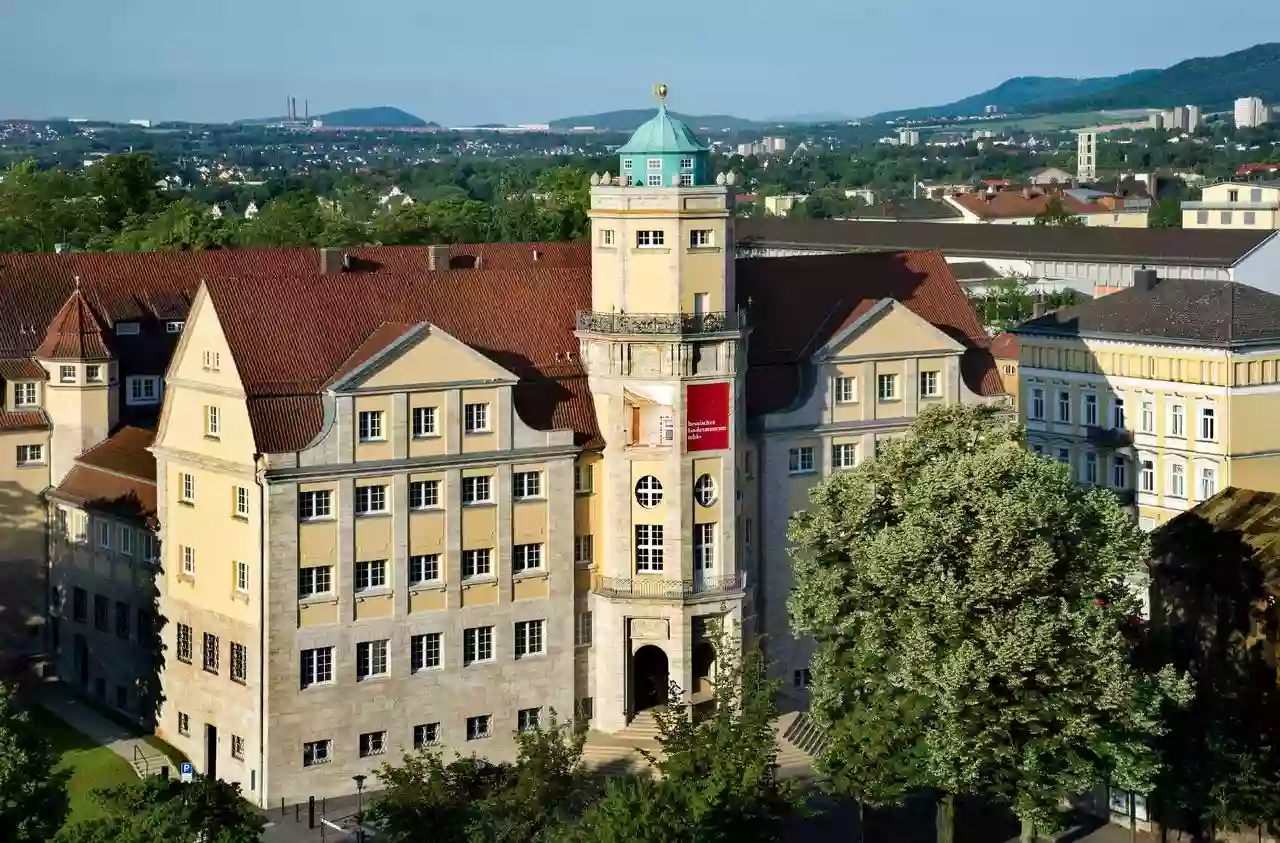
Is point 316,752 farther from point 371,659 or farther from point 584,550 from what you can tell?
point 584,550

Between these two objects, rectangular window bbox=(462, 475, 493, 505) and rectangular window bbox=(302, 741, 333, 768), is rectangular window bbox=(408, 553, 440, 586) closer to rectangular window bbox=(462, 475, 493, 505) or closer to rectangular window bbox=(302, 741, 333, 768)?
rectangular window bbox=(462, 475, 493, 505)

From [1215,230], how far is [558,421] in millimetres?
123379

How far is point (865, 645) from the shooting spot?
7344 cm

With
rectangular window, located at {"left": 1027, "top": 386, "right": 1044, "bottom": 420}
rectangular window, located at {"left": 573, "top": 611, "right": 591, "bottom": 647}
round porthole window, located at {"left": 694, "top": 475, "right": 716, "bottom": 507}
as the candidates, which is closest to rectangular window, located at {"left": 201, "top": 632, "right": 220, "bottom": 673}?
rectangular window, located at {"left": 573, "top": 611, "right": 591, "bottom": 647}

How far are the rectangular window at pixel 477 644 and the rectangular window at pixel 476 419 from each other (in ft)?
21.3

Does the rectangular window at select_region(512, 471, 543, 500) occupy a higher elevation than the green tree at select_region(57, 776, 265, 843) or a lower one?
higher

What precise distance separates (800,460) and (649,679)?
9961 millimetres

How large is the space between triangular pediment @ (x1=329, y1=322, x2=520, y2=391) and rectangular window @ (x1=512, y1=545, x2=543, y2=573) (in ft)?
19.3

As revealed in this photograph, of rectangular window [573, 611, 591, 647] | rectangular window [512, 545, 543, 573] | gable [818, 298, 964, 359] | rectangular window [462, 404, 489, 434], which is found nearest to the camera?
rectangular window [462, 404, 489, 434]

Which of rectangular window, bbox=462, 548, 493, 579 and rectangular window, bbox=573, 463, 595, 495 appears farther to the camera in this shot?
rectangular window, bbox=573, 463, 595, 495

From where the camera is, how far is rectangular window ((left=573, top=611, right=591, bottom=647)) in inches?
3354

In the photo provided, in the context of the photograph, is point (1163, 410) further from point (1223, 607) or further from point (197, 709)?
point (197, 709)

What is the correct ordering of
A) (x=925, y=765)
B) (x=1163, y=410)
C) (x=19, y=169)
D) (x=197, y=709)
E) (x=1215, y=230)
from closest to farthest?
(x=925, y=765), (x=197, y=709), (x=1163, y=410), (x=19, y=169), (x=1215, y=230)

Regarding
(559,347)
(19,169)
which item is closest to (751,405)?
(559,347)
